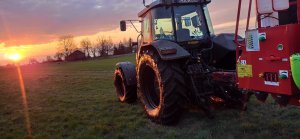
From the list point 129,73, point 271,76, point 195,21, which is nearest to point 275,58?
point 271,76

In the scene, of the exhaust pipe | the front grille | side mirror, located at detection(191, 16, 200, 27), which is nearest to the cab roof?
side mirror, located at detection(191, 16, 200, 27)

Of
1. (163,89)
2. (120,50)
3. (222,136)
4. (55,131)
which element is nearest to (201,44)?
(163,89)

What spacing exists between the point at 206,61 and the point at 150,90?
1358mm

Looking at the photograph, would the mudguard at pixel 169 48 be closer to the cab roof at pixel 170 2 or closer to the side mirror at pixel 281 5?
the cab roof at pixel 170 2

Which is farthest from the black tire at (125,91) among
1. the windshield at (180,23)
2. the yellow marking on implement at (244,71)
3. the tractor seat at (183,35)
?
the yellow marking on implement at (244,71)

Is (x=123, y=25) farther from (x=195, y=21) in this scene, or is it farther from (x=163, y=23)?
(x=195, y=21)

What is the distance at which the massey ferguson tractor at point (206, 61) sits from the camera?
4746 millimetres

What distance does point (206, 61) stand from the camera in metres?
7.84

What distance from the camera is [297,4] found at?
4.59 metres

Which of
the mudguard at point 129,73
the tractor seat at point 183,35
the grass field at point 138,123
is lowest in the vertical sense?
the grass field at point 138,123

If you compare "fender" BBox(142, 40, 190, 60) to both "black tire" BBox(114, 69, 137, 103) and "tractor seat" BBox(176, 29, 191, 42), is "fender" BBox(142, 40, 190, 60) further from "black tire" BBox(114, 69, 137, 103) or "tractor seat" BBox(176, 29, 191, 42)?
"black tire" BBox(114, 69, 137, 103)

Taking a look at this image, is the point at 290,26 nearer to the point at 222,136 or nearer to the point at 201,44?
the point at 222,136

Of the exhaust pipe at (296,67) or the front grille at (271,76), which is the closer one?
the exhaust pipe at (296,67)

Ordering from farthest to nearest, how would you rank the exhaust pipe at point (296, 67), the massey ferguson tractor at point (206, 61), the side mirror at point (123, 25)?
the side mirror at point (123, 25) → the massey ferguson tractor at point (206, 61) → the exhaust pipe at point (296, 67)
